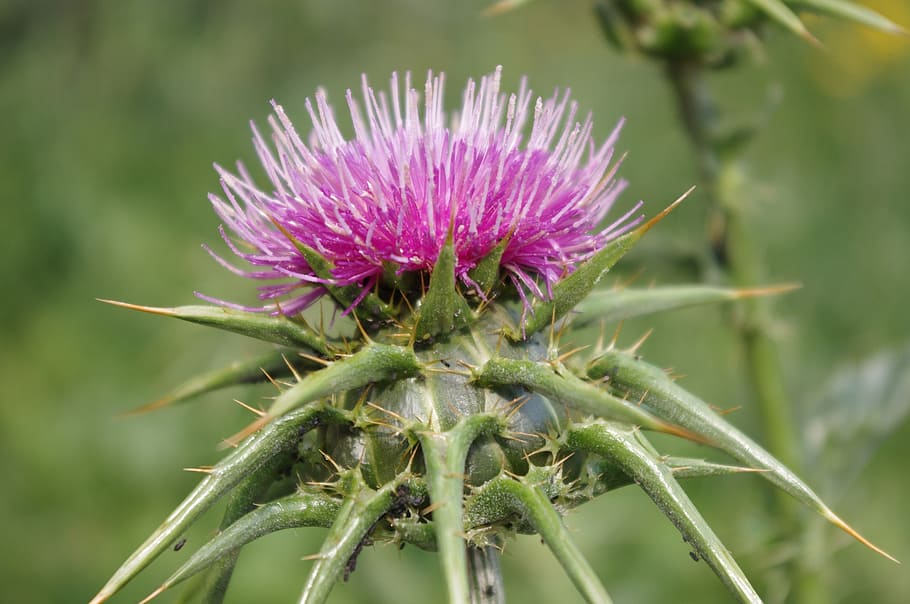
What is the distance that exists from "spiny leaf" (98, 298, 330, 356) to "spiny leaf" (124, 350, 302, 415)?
0.21 feet

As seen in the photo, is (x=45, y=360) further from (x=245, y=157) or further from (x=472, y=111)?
(x=472, y=111)

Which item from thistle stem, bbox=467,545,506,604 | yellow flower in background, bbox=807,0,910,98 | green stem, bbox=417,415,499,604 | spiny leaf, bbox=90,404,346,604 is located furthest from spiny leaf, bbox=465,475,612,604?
yellow flower in background, bbox=807,0,910,98

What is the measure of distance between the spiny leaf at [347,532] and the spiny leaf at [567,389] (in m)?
0.30

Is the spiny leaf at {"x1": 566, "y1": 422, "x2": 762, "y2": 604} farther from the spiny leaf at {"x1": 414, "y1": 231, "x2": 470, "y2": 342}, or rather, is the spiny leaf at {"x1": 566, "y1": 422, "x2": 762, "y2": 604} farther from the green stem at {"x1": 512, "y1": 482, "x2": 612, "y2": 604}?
the spiny leaf at {"x1": 414, "y1": 231, "x2": 470, "y2": 342}

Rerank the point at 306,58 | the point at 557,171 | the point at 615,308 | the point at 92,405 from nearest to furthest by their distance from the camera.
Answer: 1. the point at 557,171
2. the point at 615,308
3. the point at 92,405
4. the point at 306,58

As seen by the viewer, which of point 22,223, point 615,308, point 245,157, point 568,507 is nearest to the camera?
point 568,507

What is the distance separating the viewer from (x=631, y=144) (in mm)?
7273

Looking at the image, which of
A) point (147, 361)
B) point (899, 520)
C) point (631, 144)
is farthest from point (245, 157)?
point (899, 520)

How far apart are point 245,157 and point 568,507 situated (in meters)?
5.49

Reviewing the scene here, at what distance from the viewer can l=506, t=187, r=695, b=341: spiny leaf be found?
2062 millimetres

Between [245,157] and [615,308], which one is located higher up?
[245,157]

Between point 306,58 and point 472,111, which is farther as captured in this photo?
point 306,58

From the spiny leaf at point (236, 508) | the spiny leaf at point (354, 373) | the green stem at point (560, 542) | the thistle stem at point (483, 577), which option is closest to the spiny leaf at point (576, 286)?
the spiny leaf at point (354, 373)

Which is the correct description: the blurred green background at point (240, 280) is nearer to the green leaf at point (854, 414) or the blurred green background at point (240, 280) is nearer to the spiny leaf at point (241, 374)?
the green leaf at point (854, 414)
